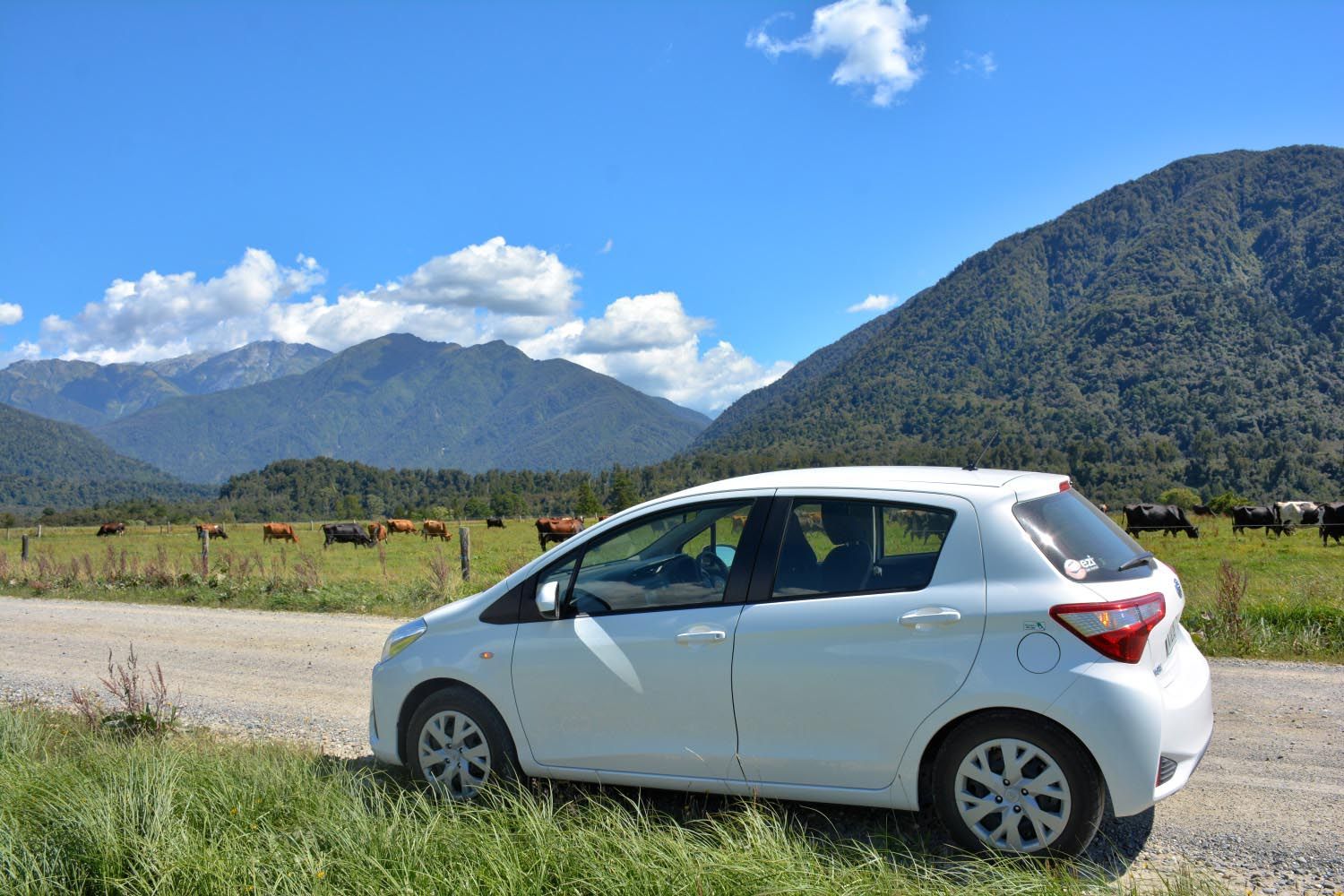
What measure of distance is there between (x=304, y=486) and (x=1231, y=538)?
6013 inches

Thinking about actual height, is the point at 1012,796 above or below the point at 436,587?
below

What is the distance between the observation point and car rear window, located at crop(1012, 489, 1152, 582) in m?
4.10

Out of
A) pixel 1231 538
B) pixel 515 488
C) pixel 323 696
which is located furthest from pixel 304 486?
pixel 323 696

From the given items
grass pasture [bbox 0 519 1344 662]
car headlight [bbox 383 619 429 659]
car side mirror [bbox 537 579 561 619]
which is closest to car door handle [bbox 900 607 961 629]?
car side mirror [bbox 537 579 561 619]

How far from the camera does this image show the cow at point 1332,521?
3149cm

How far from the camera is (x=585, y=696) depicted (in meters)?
4.65

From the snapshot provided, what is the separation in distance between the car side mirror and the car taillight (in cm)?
247

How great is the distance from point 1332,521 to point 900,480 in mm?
39439

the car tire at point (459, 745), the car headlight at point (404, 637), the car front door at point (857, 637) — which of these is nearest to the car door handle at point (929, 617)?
the car front door at point (857, 637)

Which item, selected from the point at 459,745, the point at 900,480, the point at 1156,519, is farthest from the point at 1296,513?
the point at 459,745

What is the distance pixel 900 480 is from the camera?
15.3 ft

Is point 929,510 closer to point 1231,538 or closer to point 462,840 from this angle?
point 462,840

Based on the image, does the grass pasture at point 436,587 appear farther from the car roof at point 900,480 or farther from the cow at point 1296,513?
the cow at point 1296,513

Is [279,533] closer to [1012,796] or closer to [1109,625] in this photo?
[1012,796]
